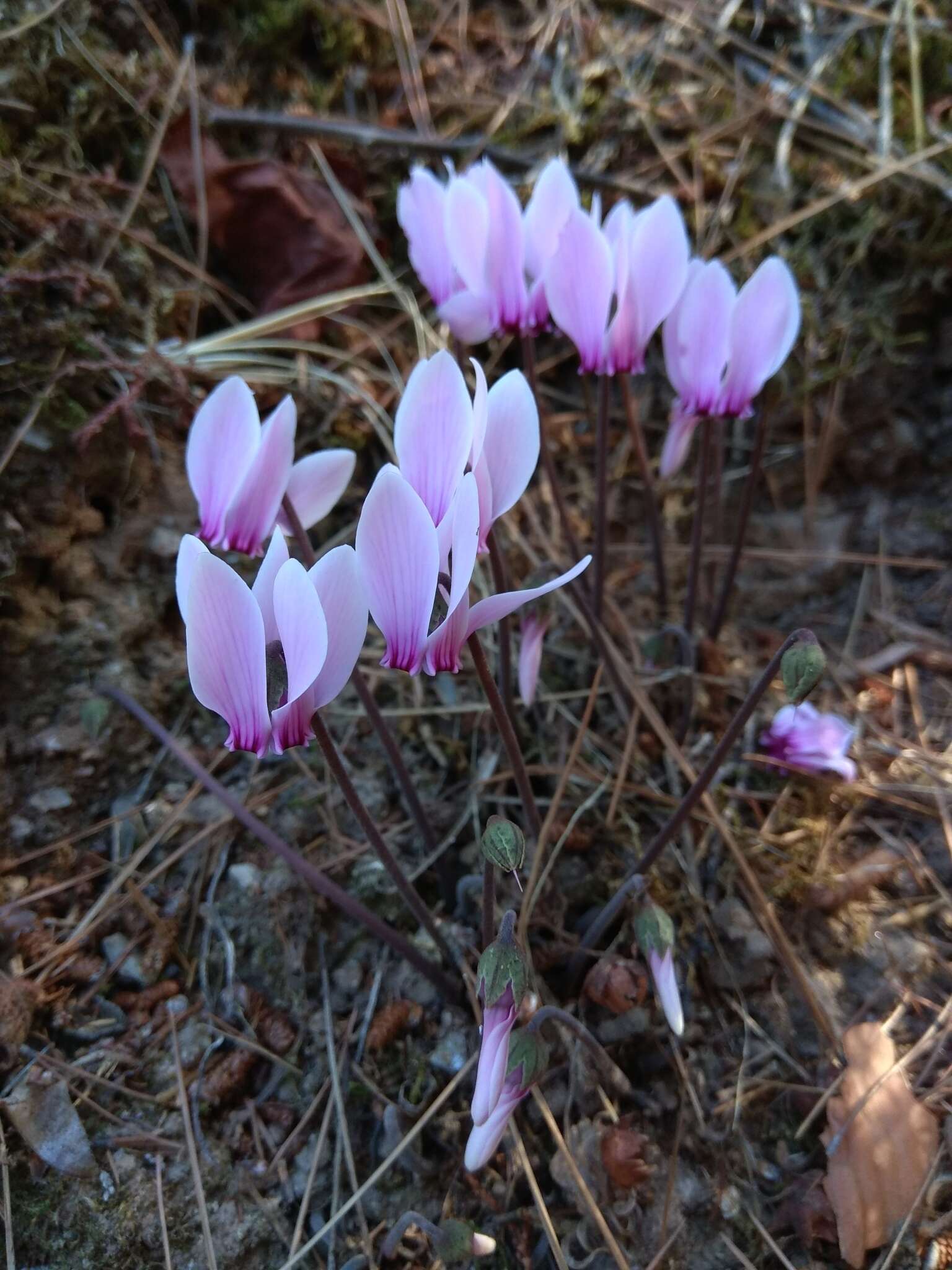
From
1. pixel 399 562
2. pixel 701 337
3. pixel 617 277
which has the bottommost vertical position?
pixel 399 562

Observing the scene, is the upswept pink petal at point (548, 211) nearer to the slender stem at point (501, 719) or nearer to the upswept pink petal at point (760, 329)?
the upswept pink petal at point (760, 329)

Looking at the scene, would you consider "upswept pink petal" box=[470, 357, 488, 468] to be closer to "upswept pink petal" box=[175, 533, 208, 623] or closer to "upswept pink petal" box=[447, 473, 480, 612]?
"upswept pink petal" box=[447, 473, 480, 612]

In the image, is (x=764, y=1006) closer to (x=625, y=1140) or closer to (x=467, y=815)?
(x=625, y=1140)

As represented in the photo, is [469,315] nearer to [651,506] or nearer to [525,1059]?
[651,506]

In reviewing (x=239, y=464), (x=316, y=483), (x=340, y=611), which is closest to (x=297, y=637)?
(x=340, y=611)

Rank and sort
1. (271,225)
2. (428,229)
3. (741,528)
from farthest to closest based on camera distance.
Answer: (271,225) < (741,528) < (428,229)
